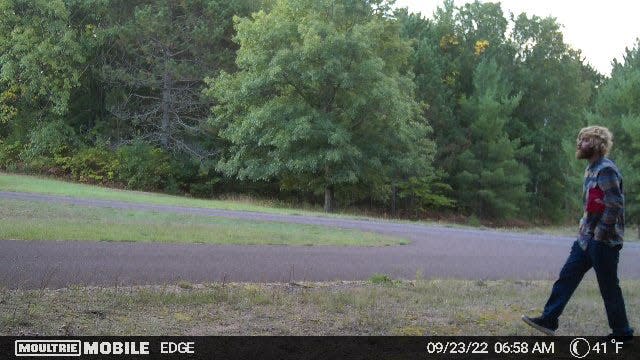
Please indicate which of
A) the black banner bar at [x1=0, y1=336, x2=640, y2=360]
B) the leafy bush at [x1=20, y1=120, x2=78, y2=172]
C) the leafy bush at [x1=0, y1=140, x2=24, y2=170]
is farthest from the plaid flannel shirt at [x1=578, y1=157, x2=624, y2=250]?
the leafy bush at [x1=0, y1=140, x2=24, y2=170]

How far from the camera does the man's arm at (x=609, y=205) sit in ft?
19.1

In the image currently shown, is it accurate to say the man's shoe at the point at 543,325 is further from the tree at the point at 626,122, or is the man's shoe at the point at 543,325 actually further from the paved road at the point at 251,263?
the tree at the point at 626,122

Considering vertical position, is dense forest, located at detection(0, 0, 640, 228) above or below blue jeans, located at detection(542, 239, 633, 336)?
above

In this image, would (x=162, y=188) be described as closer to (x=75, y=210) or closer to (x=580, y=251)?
(x=75, y=210)

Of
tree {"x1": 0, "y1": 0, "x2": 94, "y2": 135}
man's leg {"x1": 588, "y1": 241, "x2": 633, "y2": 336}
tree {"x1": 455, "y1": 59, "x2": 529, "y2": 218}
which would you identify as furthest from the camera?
tree {"x1": 455, "y1": 59, "x2": 529, "y2": 218}

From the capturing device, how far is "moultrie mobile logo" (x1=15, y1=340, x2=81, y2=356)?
4.67 meters

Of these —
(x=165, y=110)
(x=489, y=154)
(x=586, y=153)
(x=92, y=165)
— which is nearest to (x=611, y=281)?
(x=586, y=153)

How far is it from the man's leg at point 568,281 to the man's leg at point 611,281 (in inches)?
8.1

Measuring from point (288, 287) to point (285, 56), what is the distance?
2564 cm

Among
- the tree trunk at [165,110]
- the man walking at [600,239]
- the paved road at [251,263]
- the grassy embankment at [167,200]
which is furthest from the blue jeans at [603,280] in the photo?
the tree trunk at [165,110]

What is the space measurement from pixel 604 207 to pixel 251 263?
6.17 meters

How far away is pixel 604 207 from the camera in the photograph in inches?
233

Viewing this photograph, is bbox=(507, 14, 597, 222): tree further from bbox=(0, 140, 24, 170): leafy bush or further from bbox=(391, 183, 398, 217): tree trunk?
bbox=(0, 140, 24, 170): leafy bush

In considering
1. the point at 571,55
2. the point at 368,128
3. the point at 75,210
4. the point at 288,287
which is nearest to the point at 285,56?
the point at 368,128
